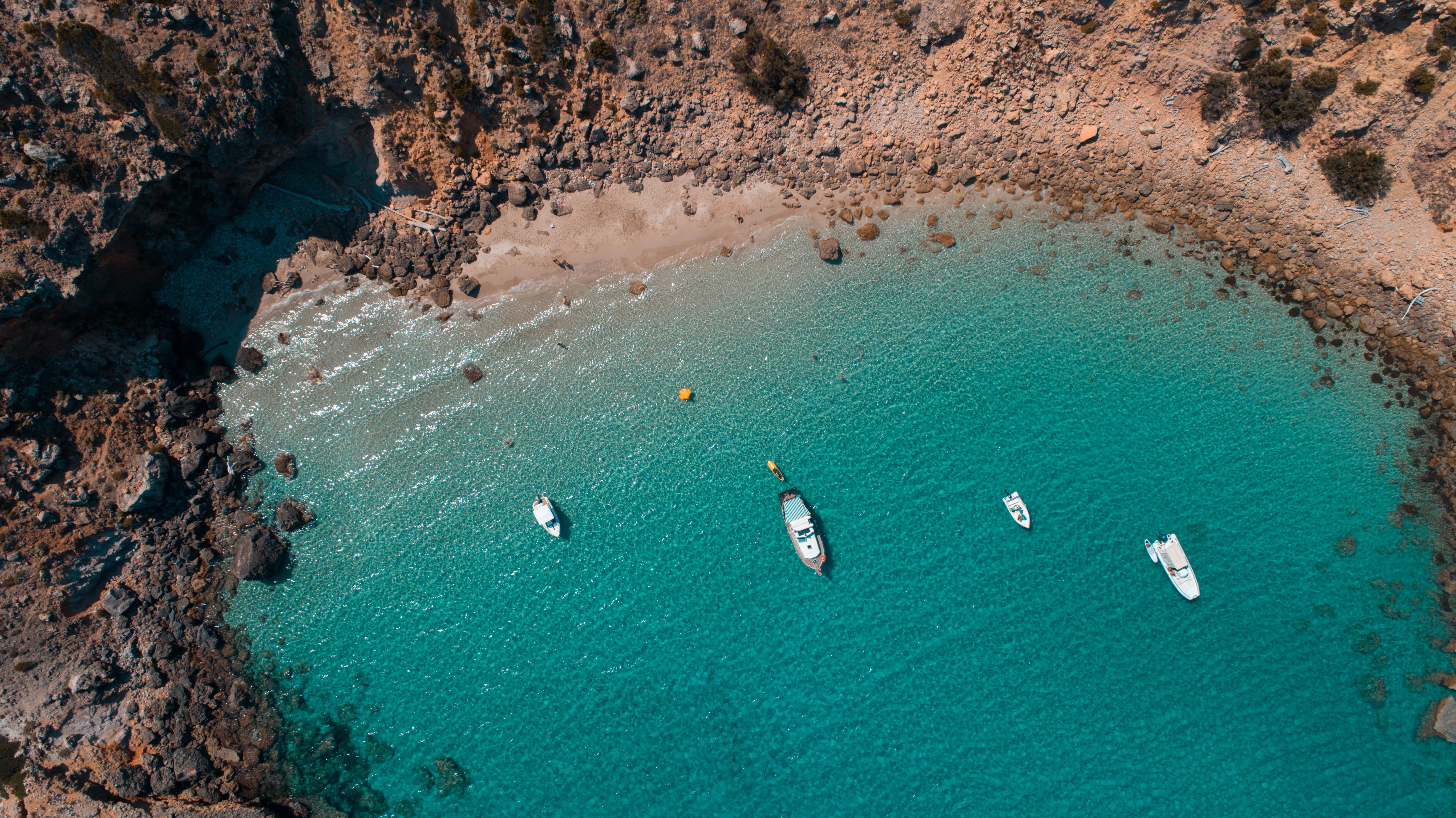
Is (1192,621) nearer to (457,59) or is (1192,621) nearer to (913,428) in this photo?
(913,428)

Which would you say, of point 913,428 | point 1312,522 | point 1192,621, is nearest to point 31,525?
point 913,428

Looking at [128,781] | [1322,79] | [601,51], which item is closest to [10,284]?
[128,781]

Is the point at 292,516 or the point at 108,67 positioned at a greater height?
the point at 108,67

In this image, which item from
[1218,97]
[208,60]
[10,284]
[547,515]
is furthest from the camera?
[547,515]

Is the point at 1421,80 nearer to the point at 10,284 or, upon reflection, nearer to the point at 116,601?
the point at 10,284

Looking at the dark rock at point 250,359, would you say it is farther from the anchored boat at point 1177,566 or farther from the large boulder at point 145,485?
the anchored boat at point 1177,566

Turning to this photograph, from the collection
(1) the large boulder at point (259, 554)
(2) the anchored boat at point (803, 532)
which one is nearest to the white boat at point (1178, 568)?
(2) the anchored boat at point (803, 532)

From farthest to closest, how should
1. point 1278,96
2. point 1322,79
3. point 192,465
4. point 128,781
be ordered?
1. point 192,465
2. point 1278,96
3. point 128,781
4. point 1322,79
